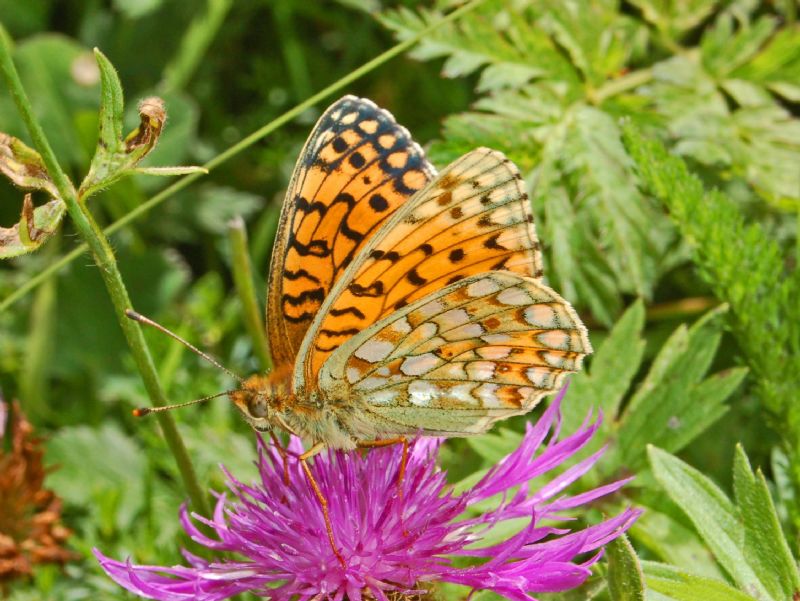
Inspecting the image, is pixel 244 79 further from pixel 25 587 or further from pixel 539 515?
pixel 539 515

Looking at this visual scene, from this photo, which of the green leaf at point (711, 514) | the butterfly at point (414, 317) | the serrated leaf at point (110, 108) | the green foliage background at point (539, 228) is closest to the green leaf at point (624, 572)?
the green foliage background at point (539, 228)

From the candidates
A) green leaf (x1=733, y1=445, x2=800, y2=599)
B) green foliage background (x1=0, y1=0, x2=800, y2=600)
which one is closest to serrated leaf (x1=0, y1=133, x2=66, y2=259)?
green foliage background (x1=0, y1=0, x2=800, y2=600)

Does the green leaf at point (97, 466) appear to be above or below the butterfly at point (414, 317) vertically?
above

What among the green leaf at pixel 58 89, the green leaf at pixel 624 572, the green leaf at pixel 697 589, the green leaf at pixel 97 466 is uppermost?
the green leaf at pixel 58 89

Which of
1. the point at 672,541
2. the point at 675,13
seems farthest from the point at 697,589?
the point at 675,13

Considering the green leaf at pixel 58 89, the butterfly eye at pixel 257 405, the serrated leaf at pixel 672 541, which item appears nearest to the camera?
the butterfly eye at pixel 257 405

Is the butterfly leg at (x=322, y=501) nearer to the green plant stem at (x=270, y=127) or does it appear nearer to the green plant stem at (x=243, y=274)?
the green plant stem at (x=243, y=274)
